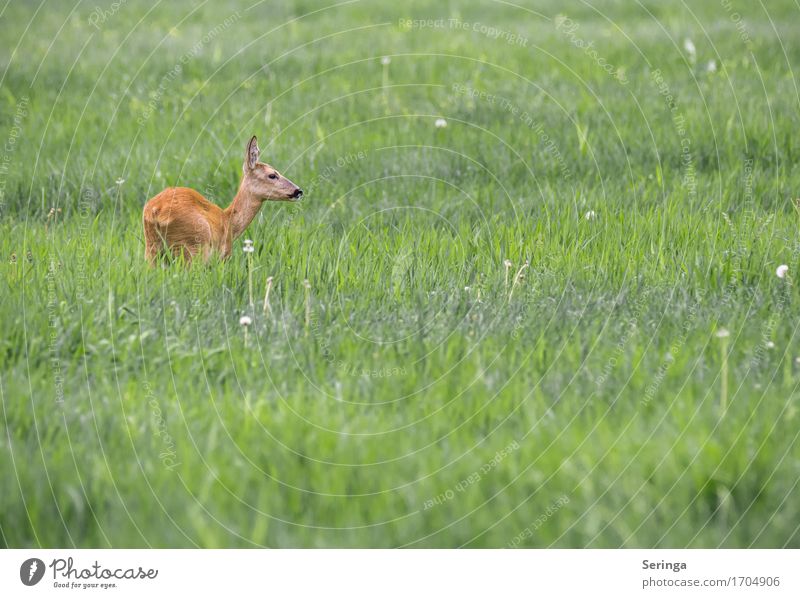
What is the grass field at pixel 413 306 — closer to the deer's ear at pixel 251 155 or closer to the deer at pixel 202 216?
the deer at pixel 202 216

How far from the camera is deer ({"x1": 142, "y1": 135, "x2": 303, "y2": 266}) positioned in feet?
16.4

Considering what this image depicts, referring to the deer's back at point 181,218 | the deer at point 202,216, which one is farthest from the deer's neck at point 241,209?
the deer's back at point 181,218

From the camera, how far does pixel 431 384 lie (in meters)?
4.00

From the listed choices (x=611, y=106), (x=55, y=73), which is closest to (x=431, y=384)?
(x=611, y=106)

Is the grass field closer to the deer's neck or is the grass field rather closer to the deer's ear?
the deer's neck

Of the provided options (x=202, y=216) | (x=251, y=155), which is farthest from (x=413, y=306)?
(x=251, y=155)

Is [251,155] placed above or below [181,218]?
above

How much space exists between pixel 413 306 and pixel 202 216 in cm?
119

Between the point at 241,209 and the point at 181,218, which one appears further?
the point at 241,209

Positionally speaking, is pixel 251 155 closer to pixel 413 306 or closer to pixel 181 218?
pixel 181 218

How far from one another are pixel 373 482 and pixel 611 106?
223 inches

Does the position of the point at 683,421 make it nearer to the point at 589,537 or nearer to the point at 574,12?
the point at 589,537

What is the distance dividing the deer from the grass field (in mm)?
153

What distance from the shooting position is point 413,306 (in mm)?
4777
